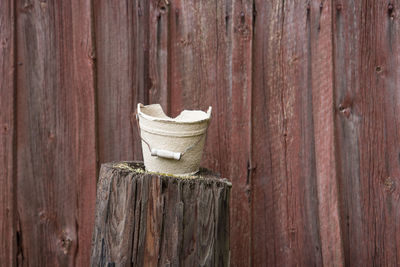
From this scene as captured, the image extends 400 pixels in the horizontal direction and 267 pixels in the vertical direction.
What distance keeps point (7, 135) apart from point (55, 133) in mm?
264

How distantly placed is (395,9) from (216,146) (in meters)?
1.14

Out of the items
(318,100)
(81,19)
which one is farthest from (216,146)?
(81,19)

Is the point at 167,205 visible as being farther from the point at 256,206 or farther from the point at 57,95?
the point at 57,95

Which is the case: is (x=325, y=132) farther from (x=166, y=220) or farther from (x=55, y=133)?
(x=55, y=133)

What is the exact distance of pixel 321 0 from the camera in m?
2.07

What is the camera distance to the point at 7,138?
225cm

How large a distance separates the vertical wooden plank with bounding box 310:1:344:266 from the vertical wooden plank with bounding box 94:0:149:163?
91 centimetres

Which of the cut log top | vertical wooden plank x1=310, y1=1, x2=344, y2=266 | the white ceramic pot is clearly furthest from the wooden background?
the white ceramic pot

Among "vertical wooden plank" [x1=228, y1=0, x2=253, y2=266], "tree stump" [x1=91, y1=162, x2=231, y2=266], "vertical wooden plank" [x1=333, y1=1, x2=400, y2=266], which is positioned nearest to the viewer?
"tree stump" [x1=91, y1=162, x2=231, y2=266]

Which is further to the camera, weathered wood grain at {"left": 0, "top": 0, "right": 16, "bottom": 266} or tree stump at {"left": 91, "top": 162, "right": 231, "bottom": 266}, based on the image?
weathered wood grain at {"left": 0, "top": 0, "right": 16, "bottom": 266}

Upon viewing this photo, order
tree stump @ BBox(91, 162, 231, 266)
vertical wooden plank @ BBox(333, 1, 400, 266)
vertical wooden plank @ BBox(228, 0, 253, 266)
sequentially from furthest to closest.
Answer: vertical wooden plank @ BBox(228, 0, 253, 266) → vertical wooden plank @ BBox(333, 1, 400, 266) → tree stump @ BBox(91, 162, 231, 266)

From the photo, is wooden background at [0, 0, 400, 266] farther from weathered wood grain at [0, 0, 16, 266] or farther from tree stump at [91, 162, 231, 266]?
tree stump at [91, 162, 231, 266]

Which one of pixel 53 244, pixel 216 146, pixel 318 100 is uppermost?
pixel 318 100

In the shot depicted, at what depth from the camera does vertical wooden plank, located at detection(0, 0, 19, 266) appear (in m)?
2.22
